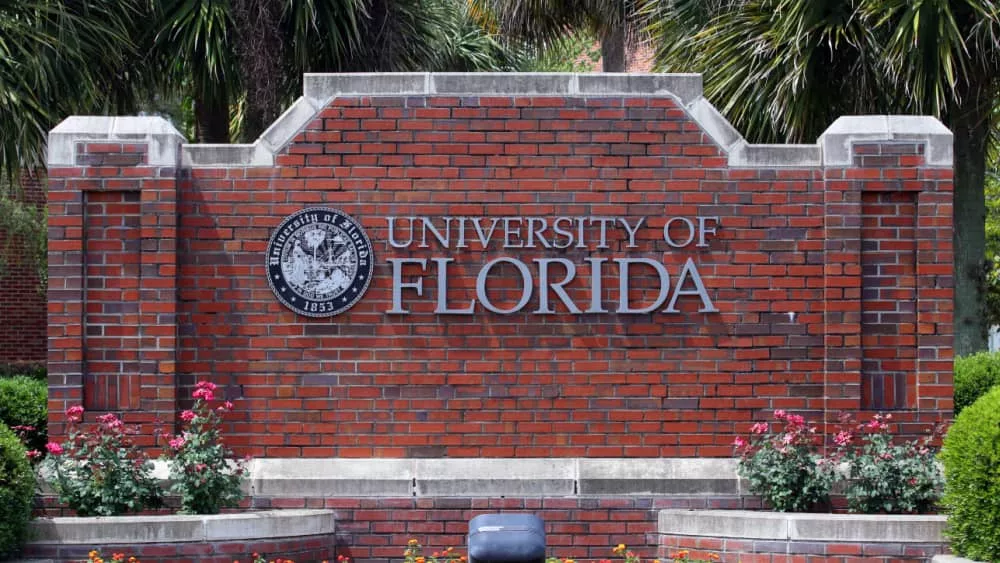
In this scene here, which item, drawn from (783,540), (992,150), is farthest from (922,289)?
(992,150)

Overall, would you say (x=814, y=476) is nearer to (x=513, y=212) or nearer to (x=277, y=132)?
(x=513, y=212)

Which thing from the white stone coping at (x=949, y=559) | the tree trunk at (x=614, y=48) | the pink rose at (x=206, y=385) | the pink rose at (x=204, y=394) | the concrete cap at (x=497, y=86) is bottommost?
the white stone coping at (x=949, y=559)

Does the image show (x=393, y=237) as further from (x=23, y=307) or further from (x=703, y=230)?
(x=23, y=307)

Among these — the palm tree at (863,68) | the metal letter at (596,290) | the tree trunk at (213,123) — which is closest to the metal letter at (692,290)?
the metal letter at (596,290)

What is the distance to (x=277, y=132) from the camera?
9.16 metres

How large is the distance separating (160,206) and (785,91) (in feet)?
20.0

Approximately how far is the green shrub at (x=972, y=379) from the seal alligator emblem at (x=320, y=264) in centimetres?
687

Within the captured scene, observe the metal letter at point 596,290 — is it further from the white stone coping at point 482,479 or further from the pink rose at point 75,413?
the pink rose at point 75,413

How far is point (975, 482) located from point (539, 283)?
3.08 metres

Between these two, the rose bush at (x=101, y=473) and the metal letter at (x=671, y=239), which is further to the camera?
the metal letter at (x=671, y=239)

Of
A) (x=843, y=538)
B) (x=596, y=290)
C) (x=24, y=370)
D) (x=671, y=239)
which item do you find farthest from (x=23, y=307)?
(x=843, y=538)

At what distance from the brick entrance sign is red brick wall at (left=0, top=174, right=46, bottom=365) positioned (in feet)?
48.0

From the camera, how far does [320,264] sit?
9.13m

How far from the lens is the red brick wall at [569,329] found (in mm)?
9102
